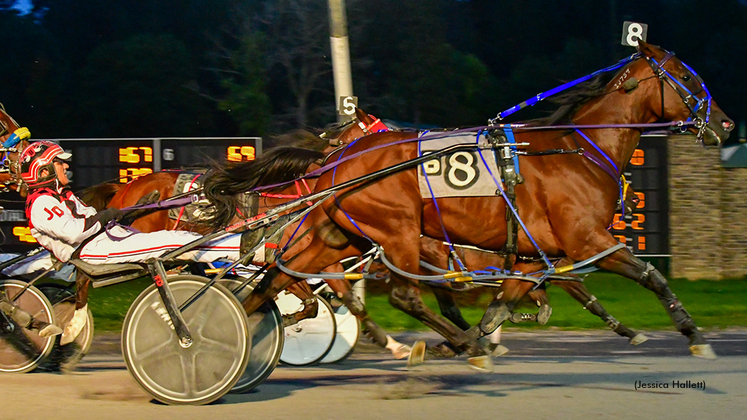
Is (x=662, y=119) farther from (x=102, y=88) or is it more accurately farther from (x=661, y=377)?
(x=102, y=88)

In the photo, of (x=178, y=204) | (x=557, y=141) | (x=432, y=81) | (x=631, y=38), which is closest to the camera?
(x=557, y=141)

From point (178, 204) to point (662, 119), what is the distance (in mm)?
3603

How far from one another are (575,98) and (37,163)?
3.59 meters

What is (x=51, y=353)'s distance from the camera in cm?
676

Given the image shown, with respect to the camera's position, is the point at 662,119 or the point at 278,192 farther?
the point at 278,192

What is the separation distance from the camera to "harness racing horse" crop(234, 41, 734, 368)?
5.68 m

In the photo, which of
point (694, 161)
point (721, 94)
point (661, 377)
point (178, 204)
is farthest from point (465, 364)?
point (721, 94)

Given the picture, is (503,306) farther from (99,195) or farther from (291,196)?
(99,195)

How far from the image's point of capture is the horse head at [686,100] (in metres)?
5.94

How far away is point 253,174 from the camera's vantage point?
644 centimetres

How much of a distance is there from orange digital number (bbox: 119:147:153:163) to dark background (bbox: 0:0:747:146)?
12.0 m

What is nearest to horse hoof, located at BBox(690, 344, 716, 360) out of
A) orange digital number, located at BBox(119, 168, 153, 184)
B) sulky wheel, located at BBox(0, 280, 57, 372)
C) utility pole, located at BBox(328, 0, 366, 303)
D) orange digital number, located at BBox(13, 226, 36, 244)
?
utility pole, located at BBox(328, 0, 366, 303)

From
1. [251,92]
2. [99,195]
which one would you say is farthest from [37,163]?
[251,92]

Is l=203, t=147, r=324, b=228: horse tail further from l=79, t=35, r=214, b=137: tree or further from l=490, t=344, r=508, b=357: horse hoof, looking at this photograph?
l=79, t=35, r=214, b=137: tree
